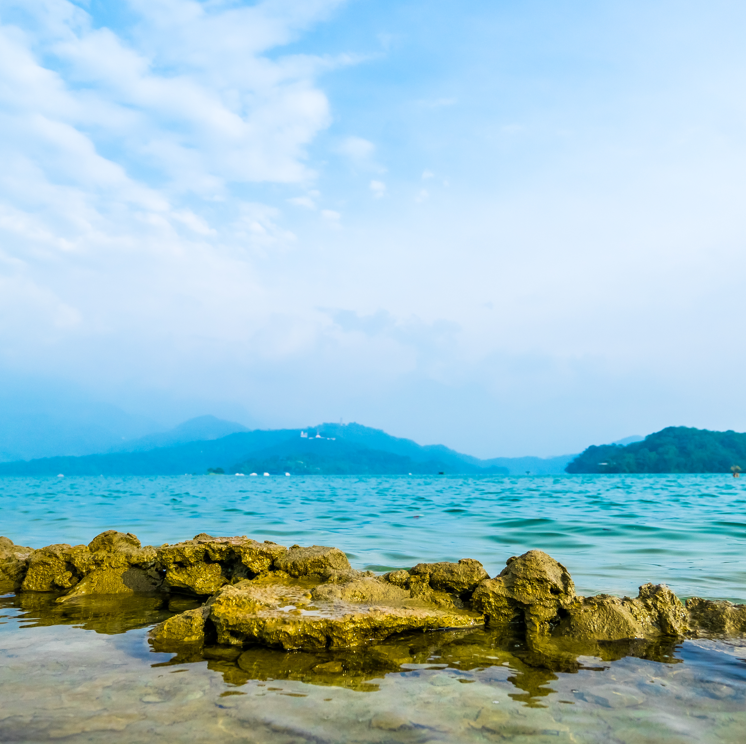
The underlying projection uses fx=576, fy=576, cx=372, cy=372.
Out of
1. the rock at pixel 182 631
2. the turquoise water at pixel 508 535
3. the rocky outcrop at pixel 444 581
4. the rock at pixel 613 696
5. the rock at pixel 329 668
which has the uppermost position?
the rocky outcrop at pixel 444 581

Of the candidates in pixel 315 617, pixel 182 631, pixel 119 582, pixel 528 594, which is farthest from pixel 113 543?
pixel 528 594

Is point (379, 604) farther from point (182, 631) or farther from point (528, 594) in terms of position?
point (182, 631)

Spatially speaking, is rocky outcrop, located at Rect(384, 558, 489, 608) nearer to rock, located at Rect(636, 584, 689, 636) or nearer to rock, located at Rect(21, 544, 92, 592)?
rock, located at Rect(636, 584, 689, 636)

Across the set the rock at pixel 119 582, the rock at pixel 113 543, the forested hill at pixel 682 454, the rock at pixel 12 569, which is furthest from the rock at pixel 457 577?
the forested hill at pixel 682 454

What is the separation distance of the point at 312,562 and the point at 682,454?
13562 cm

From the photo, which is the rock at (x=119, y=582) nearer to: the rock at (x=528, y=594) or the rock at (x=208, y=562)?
the rock at (x=208, y=562)

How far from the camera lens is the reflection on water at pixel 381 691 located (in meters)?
3.61

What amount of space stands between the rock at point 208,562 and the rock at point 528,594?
2.66 metres

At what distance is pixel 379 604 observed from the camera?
5793mm

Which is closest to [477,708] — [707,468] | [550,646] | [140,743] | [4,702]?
[550,646]

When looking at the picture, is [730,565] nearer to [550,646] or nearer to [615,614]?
[615,614]

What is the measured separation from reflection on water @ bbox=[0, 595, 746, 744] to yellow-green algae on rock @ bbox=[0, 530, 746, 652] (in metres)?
0.17

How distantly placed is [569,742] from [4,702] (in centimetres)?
375

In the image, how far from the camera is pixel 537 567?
19.6ft
